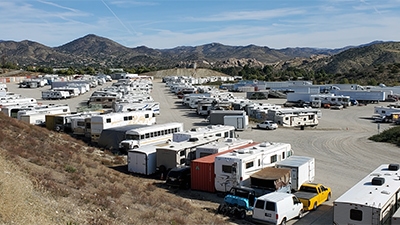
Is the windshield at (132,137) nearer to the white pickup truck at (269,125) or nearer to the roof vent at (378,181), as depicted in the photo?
the roof vent at (378,181)

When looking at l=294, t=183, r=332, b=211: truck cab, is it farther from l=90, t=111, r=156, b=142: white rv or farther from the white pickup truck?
the white pickup truck

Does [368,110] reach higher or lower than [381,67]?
lower

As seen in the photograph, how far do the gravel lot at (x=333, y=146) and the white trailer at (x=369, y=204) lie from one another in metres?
1.79

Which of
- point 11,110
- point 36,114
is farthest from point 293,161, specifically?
point 11,110

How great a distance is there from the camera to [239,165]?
14734 millimetres

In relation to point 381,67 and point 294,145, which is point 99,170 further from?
point 381,67

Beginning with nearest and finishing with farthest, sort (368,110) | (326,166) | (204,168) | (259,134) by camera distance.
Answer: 1. (204,168)
2. (326,166)
3. (259,134)
4. (368,110)

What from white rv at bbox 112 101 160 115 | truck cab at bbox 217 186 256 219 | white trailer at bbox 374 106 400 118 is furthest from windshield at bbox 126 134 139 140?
white trailer at bbox 374 106 400 118

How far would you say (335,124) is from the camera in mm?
36969

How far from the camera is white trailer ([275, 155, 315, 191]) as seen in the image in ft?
50.2

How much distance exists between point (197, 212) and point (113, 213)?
10.3 ft

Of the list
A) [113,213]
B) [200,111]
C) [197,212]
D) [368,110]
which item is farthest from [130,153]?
[368,110]

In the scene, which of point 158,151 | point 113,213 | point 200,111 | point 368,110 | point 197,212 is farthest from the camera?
point 368,110

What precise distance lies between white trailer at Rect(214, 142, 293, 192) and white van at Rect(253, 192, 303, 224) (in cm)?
213
